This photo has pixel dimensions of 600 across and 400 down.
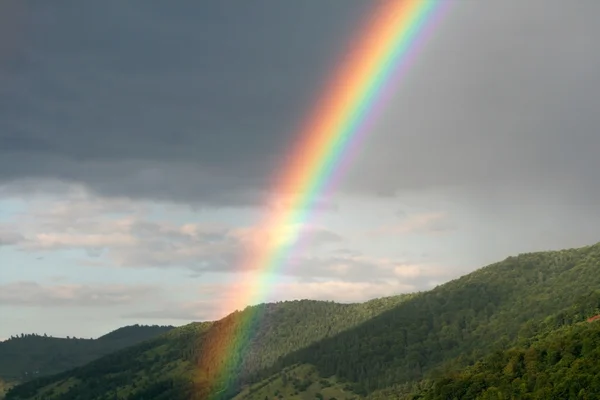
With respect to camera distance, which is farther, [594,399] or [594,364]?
[594,364]

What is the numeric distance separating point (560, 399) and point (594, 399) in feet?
39.6

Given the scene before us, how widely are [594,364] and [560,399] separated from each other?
14923mm

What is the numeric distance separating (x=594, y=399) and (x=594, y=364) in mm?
20037

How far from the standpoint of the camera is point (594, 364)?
19962 centimetres

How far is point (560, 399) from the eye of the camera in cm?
19225

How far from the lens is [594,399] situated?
181250 millimetres
